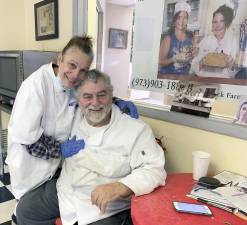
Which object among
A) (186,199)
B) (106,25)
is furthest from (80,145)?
(106,25)

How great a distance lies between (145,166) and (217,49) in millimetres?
721

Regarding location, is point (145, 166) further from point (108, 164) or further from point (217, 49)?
point (217, 49)

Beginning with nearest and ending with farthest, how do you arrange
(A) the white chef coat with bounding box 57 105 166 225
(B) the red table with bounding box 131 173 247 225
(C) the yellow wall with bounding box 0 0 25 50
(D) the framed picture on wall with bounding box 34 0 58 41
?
(B) the red table with bounding box 131 173 247 225 → (A) the white chef coat with bounding box 57 105 166 225 → (D) the framed picture on wall with bounding box 34 0 58 41 → (C) the yellow wall with bounding box 0 0 25 50

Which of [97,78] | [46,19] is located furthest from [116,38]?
[97,78]

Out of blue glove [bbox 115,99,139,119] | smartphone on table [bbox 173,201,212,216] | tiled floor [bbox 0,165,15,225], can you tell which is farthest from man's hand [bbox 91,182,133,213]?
tiled floor [bbox 0,165,15,225]

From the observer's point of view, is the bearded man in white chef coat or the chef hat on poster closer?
the bearded man in white chef coat

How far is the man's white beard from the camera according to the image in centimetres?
148

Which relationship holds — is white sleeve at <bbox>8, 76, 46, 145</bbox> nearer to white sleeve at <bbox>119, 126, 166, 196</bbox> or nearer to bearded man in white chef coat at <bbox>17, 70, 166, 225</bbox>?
bearded man in white chef coat at <bbox>17, 70, 166, 225</bbox>

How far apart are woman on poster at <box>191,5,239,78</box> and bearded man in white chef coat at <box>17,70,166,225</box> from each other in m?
0.48

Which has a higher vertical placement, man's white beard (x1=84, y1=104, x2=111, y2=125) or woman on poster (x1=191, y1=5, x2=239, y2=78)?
woman on poster (x1=191, y1=5, x2=239, y2=78)

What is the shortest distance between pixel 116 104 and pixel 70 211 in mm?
655

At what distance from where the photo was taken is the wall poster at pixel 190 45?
1.36 m

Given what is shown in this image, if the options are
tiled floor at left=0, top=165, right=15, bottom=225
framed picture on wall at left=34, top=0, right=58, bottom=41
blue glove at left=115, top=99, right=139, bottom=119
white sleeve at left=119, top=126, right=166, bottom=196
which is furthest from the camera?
framed picture on wall at left=34, top=0, right=58, bottom=41

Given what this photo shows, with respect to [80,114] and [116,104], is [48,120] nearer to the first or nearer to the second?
[80,114]
